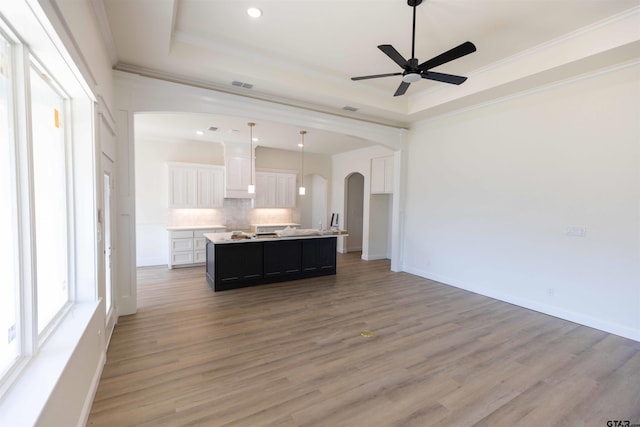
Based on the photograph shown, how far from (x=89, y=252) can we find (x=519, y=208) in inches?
212

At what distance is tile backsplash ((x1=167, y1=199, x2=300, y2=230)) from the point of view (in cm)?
720

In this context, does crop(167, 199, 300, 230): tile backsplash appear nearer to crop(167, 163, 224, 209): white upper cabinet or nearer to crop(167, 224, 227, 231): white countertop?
crop(167, 224, 227, 231): white countertop

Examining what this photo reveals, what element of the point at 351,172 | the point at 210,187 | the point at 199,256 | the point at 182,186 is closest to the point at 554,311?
the point at 351,172

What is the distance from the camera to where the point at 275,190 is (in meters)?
8.26

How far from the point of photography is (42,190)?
1913mm

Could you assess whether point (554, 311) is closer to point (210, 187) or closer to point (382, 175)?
point (382, 175)

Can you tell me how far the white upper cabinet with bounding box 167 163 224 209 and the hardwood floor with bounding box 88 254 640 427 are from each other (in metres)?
3.02

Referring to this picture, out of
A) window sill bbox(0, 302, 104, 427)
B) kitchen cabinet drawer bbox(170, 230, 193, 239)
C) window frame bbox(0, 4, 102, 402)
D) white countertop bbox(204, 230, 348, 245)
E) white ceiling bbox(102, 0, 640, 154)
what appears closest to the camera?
window sill bbox(0, 302, 104, 427)

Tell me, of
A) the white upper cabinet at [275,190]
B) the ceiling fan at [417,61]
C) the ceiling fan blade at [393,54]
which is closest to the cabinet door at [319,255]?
the white upper cabinet at [275,190]

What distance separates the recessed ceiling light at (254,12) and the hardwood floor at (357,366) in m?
3.49

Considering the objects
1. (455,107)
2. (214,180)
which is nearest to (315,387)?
(455,107)

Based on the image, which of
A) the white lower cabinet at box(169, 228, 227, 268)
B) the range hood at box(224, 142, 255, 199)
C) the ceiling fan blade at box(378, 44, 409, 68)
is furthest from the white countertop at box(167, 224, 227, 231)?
the ceiling fan blade at box(378, 44, 409, 68)

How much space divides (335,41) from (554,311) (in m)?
4.69

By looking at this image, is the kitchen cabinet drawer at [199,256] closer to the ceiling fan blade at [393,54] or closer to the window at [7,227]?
the window at [7,227]
